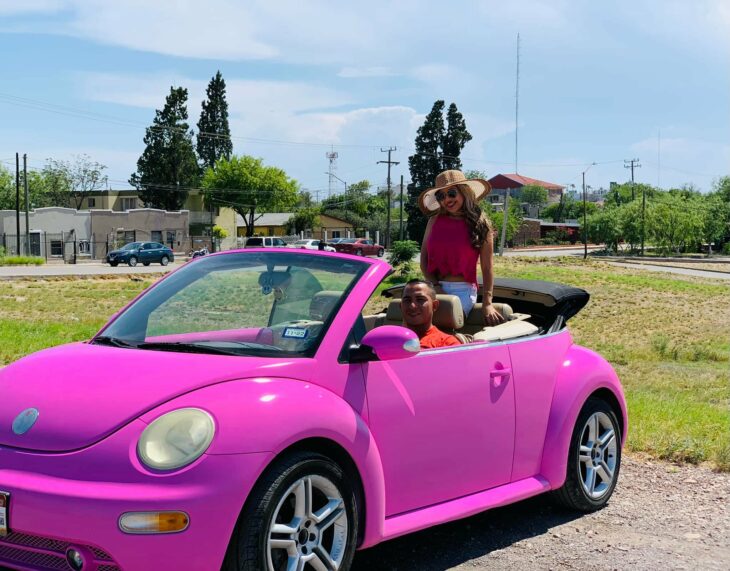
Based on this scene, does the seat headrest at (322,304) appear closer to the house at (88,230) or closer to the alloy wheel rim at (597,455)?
the alloy wheel rim at (597,455)

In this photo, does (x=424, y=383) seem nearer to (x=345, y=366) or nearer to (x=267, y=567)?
(x=345, y=366)

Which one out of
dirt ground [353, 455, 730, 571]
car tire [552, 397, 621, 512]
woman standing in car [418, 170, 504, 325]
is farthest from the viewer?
woman standing in car [418, 170, 504, 325]

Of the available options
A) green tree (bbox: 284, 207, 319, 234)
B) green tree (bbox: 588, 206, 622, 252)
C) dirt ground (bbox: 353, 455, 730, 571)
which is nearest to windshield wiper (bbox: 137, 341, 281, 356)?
dirt ground (bbox: 353, 455, 730, 571)

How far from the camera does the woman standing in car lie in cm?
652

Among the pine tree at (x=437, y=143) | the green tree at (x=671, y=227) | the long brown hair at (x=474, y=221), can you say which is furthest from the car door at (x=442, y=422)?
the green tree at (x=671, y=227)

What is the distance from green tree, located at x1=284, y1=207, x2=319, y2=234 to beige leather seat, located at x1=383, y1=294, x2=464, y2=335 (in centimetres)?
10827

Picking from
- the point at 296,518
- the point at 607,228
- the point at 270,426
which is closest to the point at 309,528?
the point at 296,518

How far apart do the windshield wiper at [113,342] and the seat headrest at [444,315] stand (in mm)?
1600

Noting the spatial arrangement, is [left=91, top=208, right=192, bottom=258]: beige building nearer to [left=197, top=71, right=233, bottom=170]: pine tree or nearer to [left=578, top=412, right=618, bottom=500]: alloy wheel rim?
[left=197, top=71, right=233, bottom=170]: pine tree

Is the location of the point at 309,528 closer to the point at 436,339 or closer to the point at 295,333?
the point at 295,333

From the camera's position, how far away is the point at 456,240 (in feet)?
21.9

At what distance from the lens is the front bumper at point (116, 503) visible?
340 centimetres

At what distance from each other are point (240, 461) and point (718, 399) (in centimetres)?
1114

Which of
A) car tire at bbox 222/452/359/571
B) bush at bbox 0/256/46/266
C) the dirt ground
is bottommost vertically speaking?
the dirt ground
